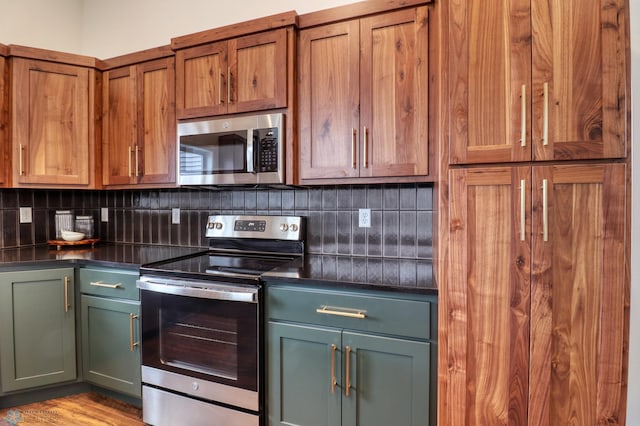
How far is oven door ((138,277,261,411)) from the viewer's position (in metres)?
1.62

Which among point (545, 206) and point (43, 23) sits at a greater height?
point (43, 23)

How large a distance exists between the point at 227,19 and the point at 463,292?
2.30 meters

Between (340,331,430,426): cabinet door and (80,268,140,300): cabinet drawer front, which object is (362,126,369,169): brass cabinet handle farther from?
(80,268,140,300): cabinet drawer front

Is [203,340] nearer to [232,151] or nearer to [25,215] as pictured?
[232,151]

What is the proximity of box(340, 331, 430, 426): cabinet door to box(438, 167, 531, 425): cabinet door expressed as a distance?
0.10 metres

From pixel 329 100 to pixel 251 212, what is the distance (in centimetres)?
96

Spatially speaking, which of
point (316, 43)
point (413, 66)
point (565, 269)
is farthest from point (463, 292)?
point (316, 43)

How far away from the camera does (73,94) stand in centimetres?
240

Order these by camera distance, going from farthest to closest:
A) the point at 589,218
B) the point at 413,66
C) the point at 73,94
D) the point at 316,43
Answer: the point at 73,94 < the point at 316,43 < the point at 413,66 < the point at 589,218

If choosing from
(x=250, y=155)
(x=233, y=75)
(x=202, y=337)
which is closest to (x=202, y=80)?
(x=233, y=75)

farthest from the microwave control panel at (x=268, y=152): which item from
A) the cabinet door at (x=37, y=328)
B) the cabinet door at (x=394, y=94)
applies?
the cabinet door at (x=37, y=328)

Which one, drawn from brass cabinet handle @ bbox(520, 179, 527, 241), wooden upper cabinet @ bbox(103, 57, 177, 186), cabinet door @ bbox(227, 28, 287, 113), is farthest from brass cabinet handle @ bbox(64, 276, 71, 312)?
brass cabinet handle @ bbox(520, 179, 527, 241)

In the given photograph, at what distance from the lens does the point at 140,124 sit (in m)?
2.33

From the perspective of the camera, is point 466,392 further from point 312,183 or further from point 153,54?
point 153,54
